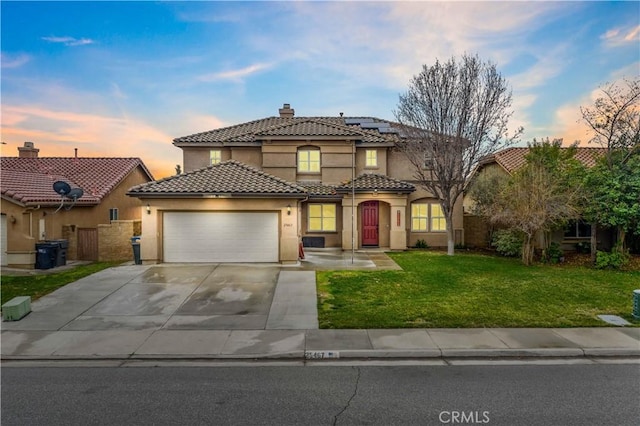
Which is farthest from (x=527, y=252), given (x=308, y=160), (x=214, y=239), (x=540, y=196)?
(x=214, y=239)

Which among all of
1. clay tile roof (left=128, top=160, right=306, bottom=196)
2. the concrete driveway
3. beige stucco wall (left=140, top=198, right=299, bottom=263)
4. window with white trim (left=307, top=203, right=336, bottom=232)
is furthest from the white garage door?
window with white trim (left=307, top=203, right=336, bottom=232)

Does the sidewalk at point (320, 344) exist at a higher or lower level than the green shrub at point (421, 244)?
lower

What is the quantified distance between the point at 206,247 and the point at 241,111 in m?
15.6

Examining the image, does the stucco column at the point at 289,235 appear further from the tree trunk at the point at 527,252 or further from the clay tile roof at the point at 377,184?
the tree trunk at the point at 527,252

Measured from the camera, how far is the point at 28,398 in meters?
5.35

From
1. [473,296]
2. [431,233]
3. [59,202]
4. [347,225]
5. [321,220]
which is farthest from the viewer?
[431,233]

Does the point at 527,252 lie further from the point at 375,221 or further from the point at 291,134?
the point at 291,134

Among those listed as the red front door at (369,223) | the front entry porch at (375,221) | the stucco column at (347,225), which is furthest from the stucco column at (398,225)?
the stucco column at (347,225)

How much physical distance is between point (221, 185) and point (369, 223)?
28.1 ft

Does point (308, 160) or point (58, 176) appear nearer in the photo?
point (58, 176)

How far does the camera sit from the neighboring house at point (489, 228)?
61.1 ft

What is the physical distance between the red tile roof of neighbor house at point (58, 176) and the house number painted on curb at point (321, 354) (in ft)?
47.0

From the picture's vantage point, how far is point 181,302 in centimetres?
1030

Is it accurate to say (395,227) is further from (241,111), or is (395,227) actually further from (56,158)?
(56,158)
